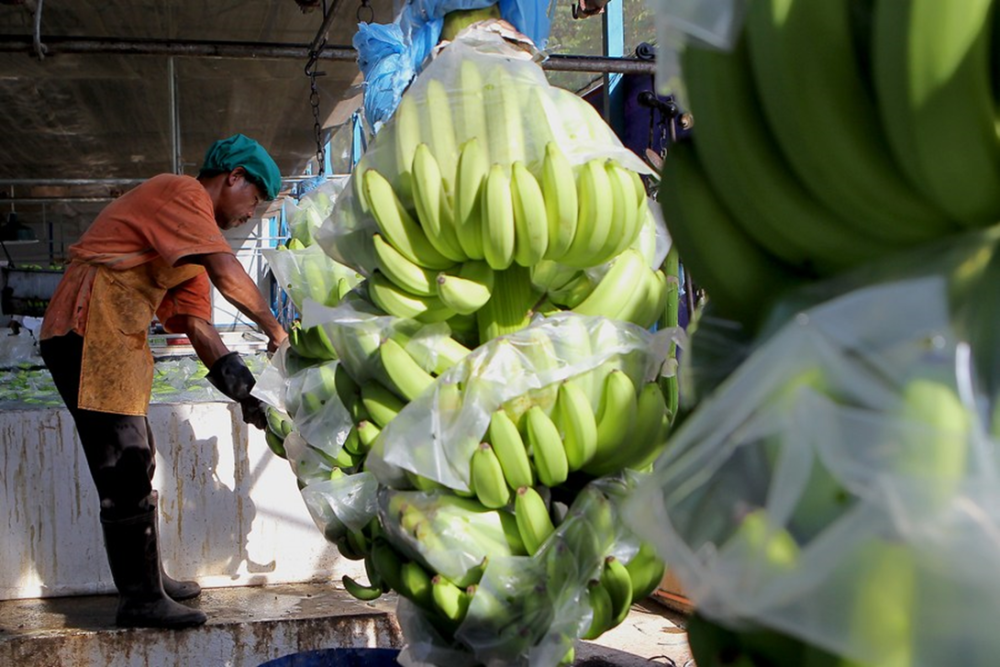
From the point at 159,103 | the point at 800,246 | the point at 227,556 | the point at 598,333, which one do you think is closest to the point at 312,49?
the point at 227,556

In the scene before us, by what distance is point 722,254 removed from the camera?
0.77 m

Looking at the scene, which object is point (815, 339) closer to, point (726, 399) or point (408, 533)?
point (726, 399)

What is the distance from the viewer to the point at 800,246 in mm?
733

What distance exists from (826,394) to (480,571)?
0.91m

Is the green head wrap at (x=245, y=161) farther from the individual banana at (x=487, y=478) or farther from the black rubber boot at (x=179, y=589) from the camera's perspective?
the individual banana at (x=487, y=478)

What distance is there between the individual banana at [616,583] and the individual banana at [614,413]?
0.16 m

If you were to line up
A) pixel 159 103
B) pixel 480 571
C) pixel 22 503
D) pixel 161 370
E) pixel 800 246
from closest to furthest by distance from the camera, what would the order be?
pixel 800 246, pixel 480 571, pixel 22 503, pixel 161 370, pixel 159 103

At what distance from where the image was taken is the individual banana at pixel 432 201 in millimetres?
1510

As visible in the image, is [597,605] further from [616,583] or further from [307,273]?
[307,273]

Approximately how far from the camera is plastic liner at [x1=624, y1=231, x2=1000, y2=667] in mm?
549

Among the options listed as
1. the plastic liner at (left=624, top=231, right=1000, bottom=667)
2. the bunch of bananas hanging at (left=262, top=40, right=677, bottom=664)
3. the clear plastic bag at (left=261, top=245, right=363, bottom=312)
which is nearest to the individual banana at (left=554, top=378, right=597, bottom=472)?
the bunch of bananas hanging at (left=262, top=40, right=677, bottom=664)

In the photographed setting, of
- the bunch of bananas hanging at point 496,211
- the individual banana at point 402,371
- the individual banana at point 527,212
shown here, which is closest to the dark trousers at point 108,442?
the bunch of bananas hanging at point 496,211

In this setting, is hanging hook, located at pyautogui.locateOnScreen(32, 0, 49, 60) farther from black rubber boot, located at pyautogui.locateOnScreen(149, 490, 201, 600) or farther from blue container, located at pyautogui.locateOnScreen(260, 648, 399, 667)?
blue container, located at pyautogui.locateOnScreen(260, 648, 399, 667)

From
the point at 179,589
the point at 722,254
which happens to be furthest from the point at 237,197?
the point at 722,254
